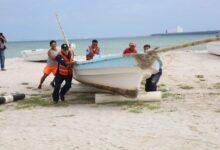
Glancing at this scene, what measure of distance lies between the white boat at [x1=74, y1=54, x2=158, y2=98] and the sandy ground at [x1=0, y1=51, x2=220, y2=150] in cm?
42

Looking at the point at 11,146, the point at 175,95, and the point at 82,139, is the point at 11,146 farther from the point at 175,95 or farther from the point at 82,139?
the point at 175,95

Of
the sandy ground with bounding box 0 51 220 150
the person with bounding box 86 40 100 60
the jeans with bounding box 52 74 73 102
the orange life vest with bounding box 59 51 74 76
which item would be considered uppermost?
the person with bounding box 86 40 100 60

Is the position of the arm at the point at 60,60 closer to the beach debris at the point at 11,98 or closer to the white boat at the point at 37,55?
A: the beach debris at the point at 11,98

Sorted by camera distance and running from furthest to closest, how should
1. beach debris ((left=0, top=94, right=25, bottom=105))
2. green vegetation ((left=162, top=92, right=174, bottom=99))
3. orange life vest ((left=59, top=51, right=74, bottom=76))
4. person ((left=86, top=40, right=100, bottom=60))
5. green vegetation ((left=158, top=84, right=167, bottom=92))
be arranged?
green vegetation ((left=158, top=84, right=167, bottom=92)) → person ((left=86, top=40, right=100, bottom=60)) → green vegetation ((left=162, top=92, right=174, bottom=99)) → beach debris ((left=0, top=94, right=25, bottom=105)) → orange life vest ((left=59, top=51, right=74, bottom=76))

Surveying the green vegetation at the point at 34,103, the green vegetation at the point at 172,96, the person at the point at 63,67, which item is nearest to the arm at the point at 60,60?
the person at the point at 63,67

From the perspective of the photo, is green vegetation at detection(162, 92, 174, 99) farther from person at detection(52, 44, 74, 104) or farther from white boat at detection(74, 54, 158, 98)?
person at detection(52, 44, 74, 104)

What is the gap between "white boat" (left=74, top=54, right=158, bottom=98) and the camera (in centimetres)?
812

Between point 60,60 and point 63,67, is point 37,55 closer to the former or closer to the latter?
point 63,67

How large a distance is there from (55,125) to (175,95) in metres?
3.62

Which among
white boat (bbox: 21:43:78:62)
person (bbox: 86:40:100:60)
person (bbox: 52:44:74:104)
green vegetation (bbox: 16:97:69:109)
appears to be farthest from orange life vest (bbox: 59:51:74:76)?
white boat (bbox: 21:43:78:62)

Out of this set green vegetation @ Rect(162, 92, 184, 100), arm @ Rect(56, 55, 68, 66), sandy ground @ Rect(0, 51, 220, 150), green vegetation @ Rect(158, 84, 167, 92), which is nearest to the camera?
sandy ground @ Rect(0, 51, 220, 150)

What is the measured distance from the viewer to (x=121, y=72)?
8320 millimetres

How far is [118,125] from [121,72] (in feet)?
5.62

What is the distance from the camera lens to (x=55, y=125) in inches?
273
